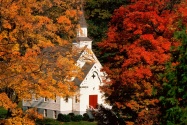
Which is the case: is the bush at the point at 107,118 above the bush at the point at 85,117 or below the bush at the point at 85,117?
below

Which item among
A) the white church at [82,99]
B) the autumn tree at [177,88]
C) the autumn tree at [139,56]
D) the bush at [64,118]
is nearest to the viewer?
the autumn tree at [177,88]

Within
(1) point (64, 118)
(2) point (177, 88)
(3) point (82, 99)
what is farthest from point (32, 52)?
(3) point (82, 99)

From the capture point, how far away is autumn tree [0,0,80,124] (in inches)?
1057

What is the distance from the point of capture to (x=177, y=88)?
2484 cm

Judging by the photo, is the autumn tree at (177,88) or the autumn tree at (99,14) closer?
the autumn tree at (177,88)

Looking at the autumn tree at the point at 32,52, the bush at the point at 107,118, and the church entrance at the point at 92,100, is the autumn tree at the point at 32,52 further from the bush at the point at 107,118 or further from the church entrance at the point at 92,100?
the church entrance at the point at 92,100

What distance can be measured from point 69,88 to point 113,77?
5.89 m

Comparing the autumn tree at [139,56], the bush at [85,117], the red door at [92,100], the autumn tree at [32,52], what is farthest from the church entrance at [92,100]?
the autumn tree at [32,52]

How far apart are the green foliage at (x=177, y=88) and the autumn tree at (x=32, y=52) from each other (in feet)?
20.2

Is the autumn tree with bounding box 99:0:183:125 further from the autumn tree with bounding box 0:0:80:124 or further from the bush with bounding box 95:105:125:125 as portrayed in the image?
the autumn tree with bounding box 0:0:80:124

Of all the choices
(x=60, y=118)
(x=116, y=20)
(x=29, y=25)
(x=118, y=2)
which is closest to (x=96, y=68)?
(x=60, y=118)

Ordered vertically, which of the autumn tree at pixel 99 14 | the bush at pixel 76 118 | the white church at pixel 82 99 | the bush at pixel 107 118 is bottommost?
the bush at pixel 107 118

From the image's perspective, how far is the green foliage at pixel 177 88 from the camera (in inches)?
971

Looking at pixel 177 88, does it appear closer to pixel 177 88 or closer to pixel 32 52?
pixel 177 88
